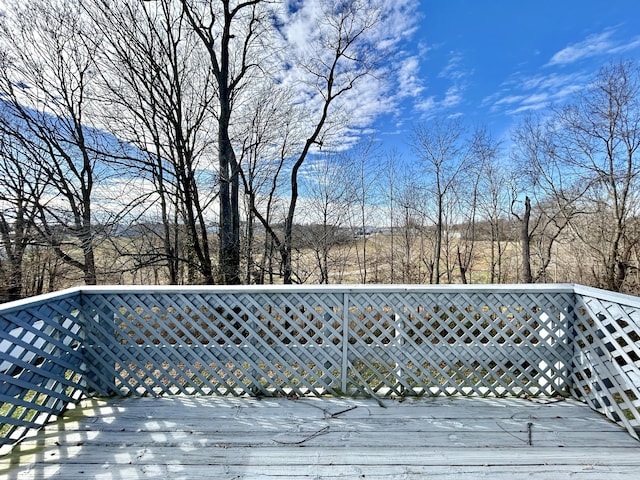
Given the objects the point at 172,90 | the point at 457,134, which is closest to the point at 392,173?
the point at 457,134

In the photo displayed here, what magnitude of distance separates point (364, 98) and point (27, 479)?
26.4 ft

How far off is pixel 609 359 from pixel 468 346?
2.81 ft

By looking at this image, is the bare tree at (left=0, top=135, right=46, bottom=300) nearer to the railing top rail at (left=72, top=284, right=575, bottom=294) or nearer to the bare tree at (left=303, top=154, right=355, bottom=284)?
the railing top rail at (left=72, top=284, right=575, bottom=294)

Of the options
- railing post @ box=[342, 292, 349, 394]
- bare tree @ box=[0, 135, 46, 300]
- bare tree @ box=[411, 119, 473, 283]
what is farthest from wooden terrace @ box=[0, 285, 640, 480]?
bare tree @ box=[411, 119, 473, 283]

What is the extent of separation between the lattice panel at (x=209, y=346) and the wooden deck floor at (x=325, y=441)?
125 mm

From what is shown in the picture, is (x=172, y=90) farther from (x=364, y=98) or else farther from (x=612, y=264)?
(x=612, y=264)

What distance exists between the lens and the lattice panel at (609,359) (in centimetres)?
179

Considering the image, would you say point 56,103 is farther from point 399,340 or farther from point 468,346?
point 468,346

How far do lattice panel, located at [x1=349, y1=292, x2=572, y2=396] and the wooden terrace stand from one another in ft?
0.04

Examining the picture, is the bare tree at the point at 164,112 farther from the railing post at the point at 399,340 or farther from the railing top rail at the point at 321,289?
the railing post at the point at 399,340

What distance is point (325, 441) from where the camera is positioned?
1.78m

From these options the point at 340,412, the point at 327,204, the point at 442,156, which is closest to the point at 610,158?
the point at 442,156

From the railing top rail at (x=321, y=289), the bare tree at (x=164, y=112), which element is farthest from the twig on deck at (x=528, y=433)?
the bare tree at (x=164, y=112)

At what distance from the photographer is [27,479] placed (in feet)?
4.87
